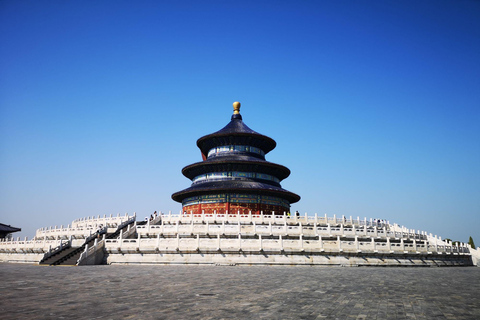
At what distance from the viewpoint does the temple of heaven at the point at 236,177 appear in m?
42.3

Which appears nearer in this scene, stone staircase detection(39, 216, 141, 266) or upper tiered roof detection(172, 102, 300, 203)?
stone staircase detection(39, 216, 141, 266)

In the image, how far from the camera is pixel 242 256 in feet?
79.9

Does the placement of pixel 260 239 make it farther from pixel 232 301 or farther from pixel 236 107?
pixel 236 107

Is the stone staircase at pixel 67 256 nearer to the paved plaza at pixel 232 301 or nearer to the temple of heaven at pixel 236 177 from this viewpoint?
the paved plaza at pixel 232 301

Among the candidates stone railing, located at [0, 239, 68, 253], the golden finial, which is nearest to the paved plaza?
stone railing, located at [0, 239, 68, 253]

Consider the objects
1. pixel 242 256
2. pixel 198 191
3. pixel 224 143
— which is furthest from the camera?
pixel 224 143

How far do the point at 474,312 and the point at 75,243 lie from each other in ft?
94.7

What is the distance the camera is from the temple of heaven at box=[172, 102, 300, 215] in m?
42.3

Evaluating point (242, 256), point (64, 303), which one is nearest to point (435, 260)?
point (242, 256)

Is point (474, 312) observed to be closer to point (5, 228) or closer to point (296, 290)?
point (296, 290)

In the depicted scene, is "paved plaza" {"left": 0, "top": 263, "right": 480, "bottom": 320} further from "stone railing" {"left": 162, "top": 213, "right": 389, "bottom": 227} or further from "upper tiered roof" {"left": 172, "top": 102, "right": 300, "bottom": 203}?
"upper tiered roof" {"left": 172, "top": 102, "right": 300, "bottom": 203}

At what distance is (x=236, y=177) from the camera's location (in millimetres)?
46125

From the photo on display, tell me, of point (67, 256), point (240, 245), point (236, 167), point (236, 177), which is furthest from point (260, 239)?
point (236, 167)

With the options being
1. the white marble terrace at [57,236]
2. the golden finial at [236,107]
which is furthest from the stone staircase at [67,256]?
the golden finial at [236,107]
